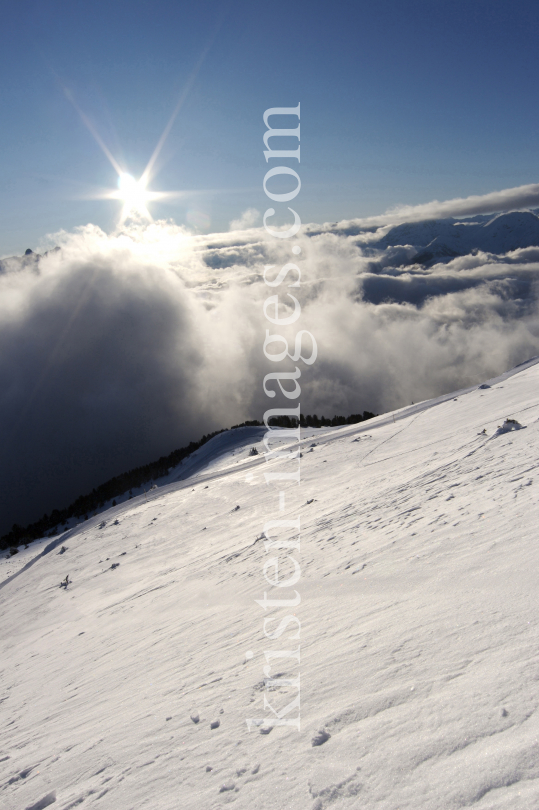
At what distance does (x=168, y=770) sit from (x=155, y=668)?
1.87 m

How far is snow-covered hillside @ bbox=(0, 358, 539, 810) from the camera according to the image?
219 centimetres

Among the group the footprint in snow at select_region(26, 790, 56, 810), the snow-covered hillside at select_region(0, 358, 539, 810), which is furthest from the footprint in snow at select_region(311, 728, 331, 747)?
the footprint in snow at select_region(26, 790, 56, 810)

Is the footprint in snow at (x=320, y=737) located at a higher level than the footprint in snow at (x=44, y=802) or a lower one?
higher

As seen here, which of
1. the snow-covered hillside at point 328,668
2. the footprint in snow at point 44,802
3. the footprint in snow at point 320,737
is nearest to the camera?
the snow-covered hillside at point 328,668

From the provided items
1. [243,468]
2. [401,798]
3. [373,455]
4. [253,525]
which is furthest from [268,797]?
[243,468]

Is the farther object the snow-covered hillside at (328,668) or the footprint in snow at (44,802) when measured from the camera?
the footprint in snow at (44,802)

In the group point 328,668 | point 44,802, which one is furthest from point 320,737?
point 44,802

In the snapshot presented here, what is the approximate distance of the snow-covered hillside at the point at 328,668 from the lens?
7.19ft

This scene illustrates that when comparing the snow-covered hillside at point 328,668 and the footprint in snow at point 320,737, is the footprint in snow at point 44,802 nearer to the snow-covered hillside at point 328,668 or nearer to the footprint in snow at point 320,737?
the snow-covered hillside at point 328,668

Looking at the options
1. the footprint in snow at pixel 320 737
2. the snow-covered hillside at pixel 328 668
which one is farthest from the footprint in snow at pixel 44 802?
the footprint in snow at pixel 320 737

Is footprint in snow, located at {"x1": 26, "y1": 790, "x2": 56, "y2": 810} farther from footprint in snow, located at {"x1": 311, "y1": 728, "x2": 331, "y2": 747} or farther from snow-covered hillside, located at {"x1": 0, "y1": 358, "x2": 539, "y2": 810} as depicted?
footprint in snow, located at {"x1": 311, "y1": 728, "x2": 331, "y2": 747}

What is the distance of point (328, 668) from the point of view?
3182 mm

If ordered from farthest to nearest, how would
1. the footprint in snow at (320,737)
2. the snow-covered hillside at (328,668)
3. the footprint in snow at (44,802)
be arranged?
the footprint in snow at (44,802) < the footprint in snow at (320,737) < the snow-covered hillside at (328,668)

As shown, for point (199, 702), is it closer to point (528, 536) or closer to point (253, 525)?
point (528, 536)
